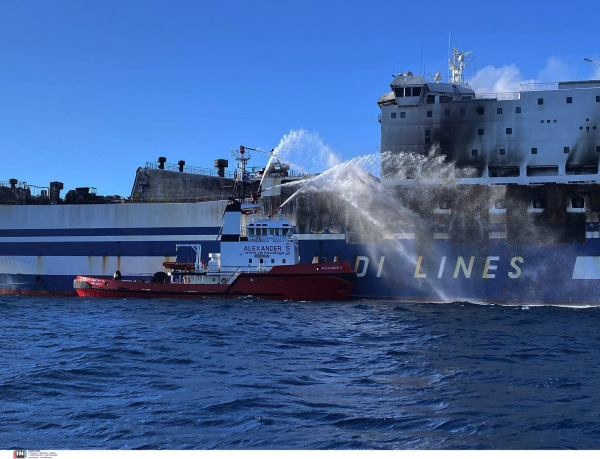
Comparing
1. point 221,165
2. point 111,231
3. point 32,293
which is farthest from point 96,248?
point 221,165

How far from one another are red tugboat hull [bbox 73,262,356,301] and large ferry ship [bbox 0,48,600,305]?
1.48 metres

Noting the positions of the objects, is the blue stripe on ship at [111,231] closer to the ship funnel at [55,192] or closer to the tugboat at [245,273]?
the tugboat at [245,273]

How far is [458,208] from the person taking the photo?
30.3 metres

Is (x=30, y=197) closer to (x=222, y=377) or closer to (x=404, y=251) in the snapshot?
(x=404, y=251)

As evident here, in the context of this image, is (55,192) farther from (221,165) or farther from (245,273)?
→ (245,273)

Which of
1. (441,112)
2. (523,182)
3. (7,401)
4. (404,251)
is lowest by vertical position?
(7,401)

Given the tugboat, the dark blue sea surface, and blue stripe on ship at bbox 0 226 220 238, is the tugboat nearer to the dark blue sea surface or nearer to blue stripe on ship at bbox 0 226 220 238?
blue stripe on ship at bbox 0 226 220 238

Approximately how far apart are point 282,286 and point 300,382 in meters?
17.6

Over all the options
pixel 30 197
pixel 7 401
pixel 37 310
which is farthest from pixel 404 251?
pixel 30 197

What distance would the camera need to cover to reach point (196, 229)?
35.4 m

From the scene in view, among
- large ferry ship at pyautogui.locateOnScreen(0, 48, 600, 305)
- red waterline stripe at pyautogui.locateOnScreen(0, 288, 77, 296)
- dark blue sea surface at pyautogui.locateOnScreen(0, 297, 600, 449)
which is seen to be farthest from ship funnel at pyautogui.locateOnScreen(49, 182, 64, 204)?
dark blue sea surface at pyautogui.locateOnScreen(0, 297, 600, 449)

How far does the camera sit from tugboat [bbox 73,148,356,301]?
3033 cm

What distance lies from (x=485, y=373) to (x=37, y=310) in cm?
2204

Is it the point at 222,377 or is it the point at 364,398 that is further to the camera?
the point at 222,377
